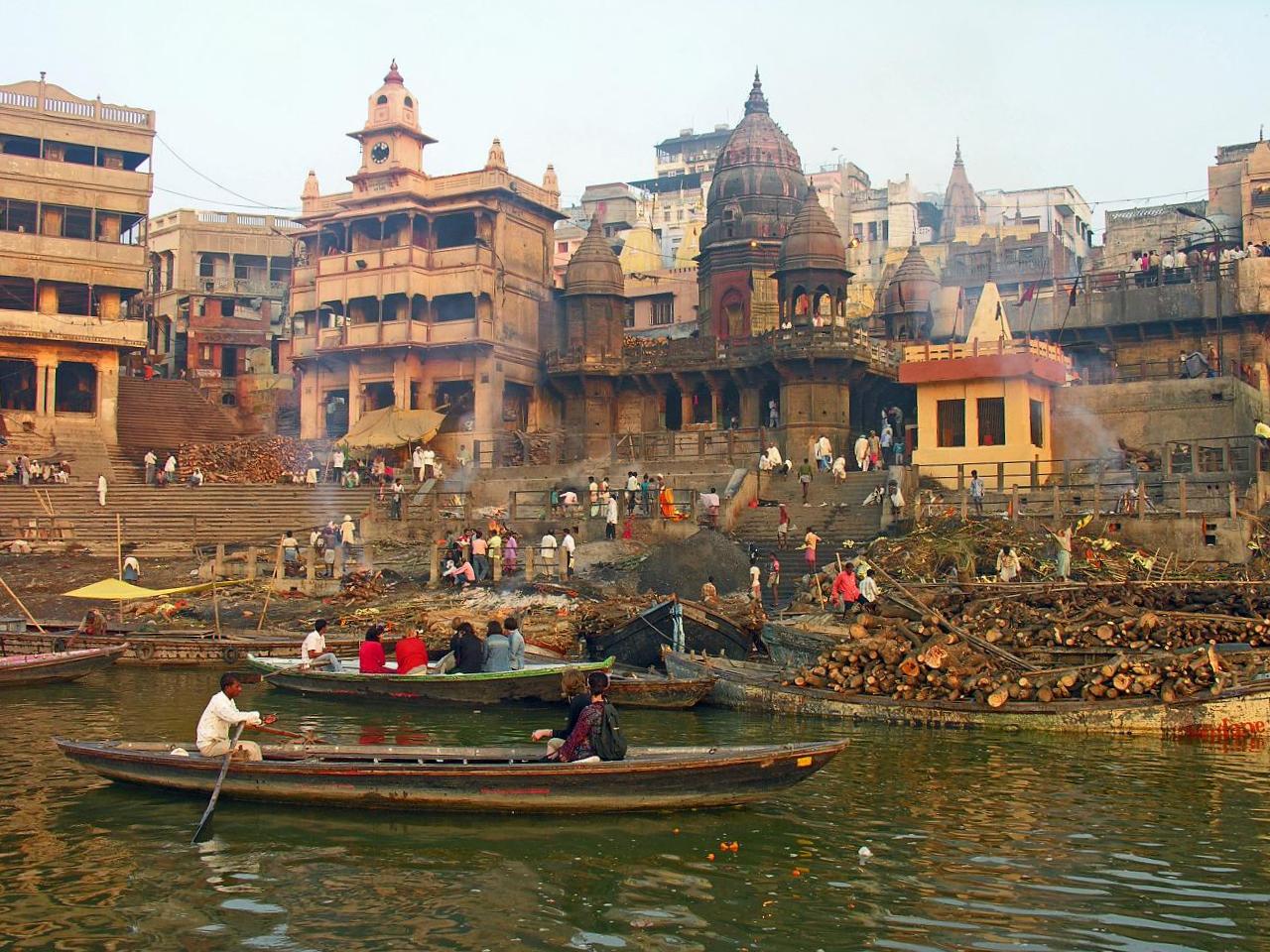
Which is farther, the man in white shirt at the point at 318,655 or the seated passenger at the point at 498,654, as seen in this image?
the man in white shirt at the point at 318,655

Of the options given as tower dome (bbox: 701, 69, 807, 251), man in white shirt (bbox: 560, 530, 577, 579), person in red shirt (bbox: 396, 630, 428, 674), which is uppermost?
tower dome (bbox: 701, 69, 807, 251)

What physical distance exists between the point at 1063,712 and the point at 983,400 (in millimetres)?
18319

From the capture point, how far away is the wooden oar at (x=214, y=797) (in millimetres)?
10711

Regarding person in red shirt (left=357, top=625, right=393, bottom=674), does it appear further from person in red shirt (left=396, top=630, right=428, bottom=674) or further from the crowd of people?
the crowd of people

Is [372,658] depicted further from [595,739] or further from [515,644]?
[595,739]

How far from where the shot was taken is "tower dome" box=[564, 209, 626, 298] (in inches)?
1764

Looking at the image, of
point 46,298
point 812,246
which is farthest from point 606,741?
point 46,298

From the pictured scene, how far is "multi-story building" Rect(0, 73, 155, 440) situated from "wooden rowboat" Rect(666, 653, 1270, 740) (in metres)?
32.7

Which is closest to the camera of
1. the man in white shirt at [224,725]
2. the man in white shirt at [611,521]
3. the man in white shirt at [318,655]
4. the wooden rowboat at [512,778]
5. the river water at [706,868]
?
the river water at [706,868]

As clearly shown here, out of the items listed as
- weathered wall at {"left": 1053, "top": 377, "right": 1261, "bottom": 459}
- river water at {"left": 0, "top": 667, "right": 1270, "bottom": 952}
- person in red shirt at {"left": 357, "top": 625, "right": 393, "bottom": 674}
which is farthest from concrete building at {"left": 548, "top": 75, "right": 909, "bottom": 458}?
river water at {"left": 0, "top": 667, "right": 1270, "bottom": 952}

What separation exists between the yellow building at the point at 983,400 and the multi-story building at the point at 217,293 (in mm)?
33693

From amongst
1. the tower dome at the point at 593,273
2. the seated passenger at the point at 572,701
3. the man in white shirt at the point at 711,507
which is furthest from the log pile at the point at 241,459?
the seated passenger at the point at 572,701

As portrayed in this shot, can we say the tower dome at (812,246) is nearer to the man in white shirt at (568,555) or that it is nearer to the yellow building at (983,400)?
the yellow building at (983,400)

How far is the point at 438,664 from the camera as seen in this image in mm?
18281
